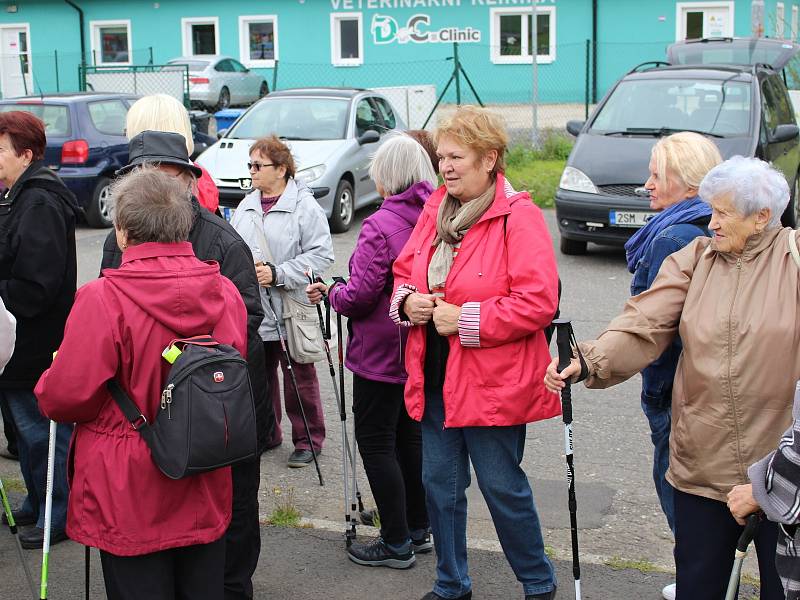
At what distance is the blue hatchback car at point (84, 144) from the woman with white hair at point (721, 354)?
36.0 feet

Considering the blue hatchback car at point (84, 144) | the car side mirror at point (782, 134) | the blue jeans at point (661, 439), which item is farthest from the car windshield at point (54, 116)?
the blue jeans at point (661, 439)

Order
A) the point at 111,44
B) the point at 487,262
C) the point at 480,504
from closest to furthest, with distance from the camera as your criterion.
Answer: the point at 487,262 < the point at 480,504 < the point at 111,44

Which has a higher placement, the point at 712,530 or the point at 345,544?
the point at 712,530

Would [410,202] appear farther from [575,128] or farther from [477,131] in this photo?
[575,128]

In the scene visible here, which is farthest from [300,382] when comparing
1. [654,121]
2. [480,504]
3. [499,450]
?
[654,121]

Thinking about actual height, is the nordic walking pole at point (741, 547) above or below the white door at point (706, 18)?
below

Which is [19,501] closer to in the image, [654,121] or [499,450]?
[499,450]

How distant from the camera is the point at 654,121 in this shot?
38.3 feet

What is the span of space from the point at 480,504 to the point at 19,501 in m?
2.42

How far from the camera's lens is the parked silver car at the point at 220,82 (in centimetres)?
2966

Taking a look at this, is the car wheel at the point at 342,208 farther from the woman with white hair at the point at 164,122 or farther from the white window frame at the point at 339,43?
the white window frame at the point at 339,43

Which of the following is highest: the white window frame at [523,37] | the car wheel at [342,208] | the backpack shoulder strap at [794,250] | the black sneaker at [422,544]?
→ the white window frame at [523,37]

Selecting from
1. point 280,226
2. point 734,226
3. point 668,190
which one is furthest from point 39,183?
point 734,226

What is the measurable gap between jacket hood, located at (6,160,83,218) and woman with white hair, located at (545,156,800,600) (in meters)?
2.60
